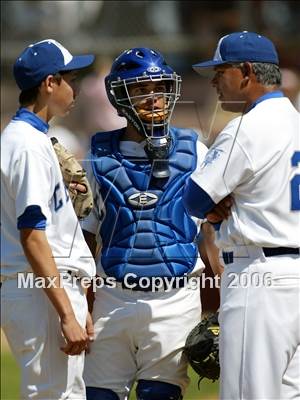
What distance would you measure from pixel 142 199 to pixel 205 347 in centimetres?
73

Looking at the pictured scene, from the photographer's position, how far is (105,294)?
4.90 metres

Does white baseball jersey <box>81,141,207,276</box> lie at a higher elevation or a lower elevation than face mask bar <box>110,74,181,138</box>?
lower

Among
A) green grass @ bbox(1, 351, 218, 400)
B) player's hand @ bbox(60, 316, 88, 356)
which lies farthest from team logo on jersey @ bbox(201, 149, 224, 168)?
green grass @ bbox(1, 351, 218, 400)

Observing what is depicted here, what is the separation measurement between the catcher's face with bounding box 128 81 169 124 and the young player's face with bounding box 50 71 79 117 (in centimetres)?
43

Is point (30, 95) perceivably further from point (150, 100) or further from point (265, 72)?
point (265, 72)

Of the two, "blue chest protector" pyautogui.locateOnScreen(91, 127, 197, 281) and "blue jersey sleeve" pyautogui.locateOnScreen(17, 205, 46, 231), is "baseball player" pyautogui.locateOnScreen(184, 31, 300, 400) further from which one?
"blue jersey sleeve" pyautogui.locateOnScreen(17, 205, 46, 231)

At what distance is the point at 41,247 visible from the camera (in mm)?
4180

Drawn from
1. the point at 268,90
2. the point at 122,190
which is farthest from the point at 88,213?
the point at 268,90

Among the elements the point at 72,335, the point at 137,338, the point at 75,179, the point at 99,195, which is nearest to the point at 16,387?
the point at 137,338

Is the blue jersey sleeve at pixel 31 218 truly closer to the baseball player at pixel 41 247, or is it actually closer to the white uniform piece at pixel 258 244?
the baseball player at pixel 41 247

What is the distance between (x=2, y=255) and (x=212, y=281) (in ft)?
6.58

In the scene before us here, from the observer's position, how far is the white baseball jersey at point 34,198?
419 cm

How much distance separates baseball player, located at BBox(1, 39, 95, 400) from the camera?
165 inches

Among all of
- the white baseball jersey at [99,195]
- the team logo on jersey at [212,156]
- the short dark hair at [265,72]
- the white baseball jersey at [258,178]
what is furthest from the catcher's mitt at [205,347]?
the short dark hair at [265,72]
